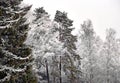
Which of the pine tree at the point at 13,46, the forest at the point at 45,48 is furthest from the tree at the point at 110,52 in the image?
the pine tree at the point at 13,46

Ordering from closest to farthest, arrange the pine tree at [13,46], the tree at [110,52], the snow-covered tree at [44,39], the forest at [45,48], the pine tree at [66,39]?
the pine tree at [13,46] → the forest at [45,48] → the snow-covered tree at [44,39] → the pine tree at [66,39] → the tree at [110,52]

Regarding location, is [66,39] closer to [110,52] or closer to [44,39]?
[44,39]

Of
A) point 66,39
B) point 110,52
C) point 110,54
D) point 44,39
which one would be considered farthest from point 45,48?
point 110,54

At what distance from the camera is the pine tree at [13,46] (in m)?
18.5

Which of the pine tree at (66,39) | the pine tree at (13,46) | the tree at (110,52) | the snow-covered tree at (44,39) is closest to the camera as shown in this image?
the pine tree at (13,46)

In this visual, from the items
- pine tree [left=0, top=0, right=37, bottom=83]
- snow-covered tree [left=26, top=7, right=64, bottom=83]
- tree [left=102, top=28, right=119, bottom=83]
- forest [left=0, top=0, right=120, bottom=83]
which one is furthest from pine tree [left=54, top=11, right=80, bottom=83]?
tree [left=102, top=28, right=119, bottom=83]

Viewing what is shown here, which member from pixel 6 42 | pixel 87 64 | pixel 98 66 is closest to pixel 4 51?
pixel 6 42

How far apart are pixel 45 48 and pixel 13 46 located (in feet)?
56.1

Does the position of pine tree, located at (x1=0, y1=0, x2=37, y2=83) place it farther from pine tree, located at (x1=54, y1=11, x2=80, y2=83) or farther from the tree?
the tree

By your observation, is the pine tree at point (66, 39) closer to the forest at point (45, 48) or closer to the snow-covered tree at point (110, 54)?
the forest at point (45, 48)

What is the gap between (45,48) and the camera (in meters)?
36.3

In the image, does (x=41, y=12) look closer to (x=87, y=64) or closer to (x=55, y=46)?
(x=55, y=46)

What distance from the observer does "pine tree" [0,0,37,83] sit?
18469 millimetres

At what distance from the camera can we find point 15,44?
1936 cm
